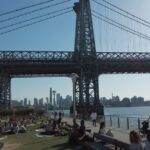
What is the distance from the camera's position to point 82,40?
90.1 m

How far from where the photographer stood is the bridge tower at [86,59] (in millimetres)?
87938

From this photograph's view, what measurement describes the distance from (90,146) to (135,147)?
751 cm

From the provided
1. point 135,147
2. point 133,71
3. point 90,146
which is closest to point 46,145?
point 90,146

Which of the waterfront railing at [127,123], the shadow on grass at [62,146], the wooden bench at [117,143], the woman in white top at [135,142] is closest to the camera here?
the woman in white top at [135,142]

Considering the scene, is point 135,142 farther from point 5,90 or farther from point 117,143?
point 5,90

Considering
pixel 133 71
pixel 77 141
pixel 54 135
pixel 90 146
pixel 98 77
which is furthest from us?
pixel 133 71

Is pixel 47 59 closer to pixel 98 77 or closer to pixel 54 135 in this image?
pixel 98 77

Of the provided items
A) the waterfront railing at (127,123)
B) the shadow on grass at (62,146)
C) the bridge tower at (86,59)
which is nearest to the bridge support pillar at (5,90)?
the bridge tower at (86,59)

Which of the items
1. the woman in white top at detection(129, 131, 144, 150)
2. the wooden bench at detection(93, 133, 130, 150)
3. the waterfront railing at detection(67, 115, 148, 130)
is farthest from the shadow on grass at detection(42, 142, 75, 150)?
the woman in white top at detection(129, 131, 144, 150)

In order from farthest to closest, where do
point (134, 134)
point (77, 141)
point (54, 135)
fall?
1. point (54, 135)
2. point (77, 141)
3. point (134, 134)

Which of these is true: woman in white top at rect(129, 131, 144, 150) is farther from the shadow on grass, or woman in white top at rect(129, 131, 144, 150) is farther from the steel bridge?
the steel bridge

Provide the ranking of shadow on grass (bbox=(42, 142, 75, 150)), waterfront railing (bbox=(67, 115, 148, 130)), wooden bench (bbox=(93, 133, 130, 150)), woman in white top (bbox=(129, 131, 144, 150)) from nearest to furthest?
woman in white top (bbox=(129, 131, 144, 150)) < wooden bench (bbox=(93, 133, 130, 150)) < shadow on grass (bbox=(42, 142, 75, 150)) < waterfront railing (bbox=(67, 115, 148, 130))

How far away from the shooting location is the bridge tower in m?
87.9

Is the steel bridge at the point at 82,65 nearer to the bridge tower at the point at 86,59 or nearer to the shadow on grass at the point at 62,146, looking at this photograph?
the bridge tower at the point at 86,59
